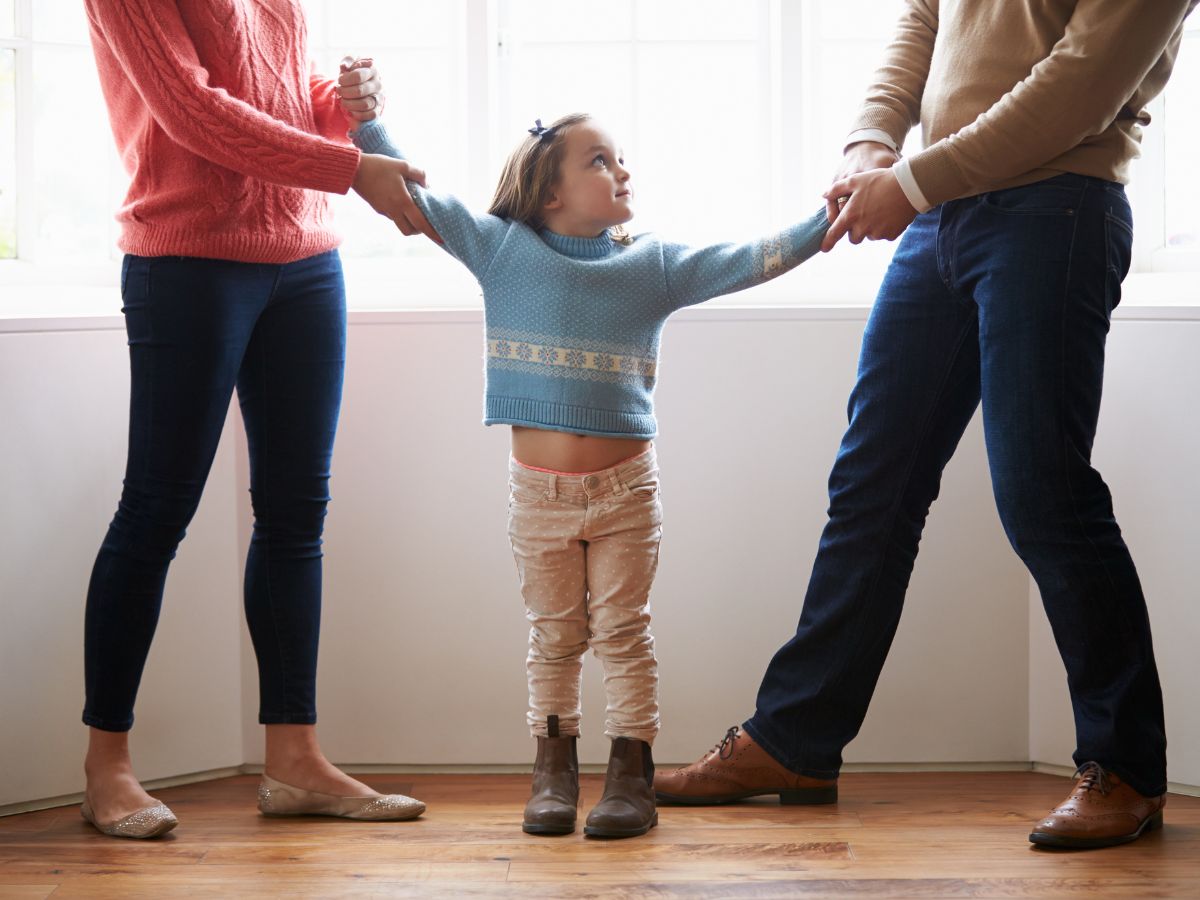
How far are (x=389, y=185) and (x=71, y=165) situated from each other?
3.14ft

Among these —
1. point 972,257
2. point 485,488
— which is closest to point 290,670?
point 485,488

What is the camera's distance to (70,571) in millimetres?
2115

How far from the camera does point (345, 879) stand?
1.69 metres

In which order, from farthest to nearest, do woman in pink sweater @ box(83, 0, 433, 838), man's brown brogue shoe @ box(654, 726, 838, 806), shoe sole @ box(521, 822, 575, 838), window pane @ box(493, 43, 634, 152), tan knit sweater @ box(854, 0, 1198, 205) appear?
window pane @ box(493, 43, 634, 152) → man's brown brogue shoe @ box(654, 726, 838, 806) → shoe sole @ box(521, 822, 575, 838) → woman in pink sweater @ box(83, 0, 433, 838) → tan knit sweater @ box(854, 0, 1198, 205)

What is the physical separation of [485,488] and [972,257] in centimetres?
92

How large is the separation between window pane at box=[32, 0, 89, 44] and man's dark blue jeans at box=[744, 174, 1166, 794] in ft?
5.18

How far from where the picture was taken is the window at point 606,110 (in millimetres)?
2426

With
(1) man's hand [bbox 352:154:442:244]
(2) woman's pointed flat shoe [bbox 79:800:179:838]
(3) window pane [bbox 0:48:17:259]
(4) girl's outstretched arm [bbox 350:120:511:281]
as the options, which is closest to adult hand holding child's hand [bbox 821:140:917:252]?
(4) girl's outstretched arm [bbox 350:120:511:281]

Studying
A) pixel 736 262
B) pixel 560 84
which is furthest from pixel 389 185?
pixel 560 84

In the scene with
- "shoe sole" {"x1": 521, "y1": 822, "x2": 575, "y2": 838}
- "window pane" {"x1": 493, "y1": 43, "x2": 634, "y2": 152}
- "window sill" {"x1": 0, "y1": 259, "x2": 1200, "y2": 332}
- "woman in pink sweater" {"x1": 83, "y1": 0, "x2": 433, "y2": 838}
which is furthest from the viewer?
"window pane" {"x1": 493, "y1": 43, "x2": 634, "y2": 152}

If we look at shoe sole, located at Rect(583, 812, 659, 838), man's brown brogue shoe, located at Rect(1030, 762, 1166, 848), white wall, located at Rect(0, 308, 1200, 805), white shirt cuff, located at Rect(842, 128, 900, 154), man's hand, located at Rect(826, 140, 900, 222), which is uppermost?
white shirt cuff, located at Rect(842, 128, 900, 154)

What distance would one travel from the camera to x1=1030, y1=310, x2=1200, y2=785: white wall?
206cm

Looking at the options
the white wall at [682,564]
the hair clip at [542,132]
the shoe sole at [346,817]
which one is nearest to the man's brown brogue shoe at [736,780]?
A: the white wall at [682,564]

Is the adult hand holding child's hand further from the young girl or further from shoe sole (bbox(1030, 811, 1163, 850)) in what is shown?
shoe sole (bbox(1030, 811, 1163, 850))
